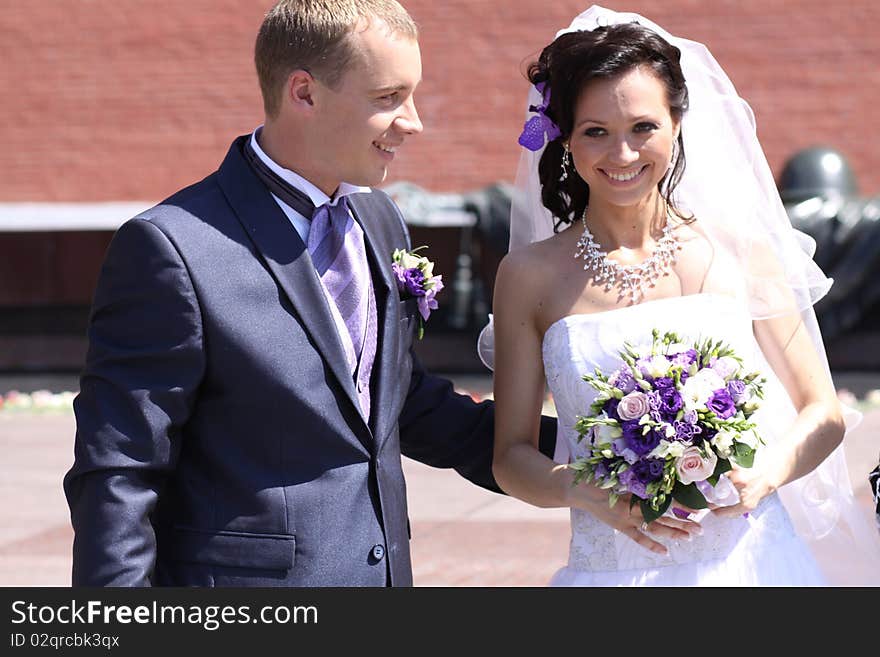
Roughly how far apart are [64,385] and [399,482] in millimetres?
12776

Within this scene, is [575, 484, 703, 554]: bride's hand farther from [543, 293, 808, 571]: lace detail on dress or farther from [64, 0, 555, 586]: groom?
[64, 0, 555, 586]: groom

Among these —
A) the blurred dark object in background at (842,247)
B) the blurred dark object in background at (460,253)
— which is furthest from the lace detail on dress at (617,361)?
the blurred dark object in background at (460,253)

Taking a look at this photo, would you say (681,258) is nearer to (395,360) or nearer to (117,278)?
(395,360)

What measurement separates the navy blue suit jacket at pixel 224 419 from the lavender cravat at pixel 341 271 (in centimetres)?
3

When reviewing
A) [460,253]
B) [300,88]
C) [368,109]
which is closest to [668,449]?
[368,109]

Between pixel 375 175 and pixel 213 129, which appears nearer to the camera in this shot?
pixel 375 175

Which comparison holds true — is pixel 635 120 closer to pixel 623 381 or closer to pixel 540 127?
pixel 540 127

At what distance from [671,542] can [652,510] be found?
0.42 metres

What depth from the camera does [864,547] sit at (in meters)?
3.67

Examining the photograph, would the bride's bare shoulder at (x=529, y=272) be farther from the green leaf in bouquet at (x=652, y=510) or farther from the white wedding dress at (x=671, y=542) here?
the green leaf in bouquet at (x=652, y=510)

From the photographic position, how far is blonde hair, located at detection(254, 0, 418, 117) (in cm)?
265
